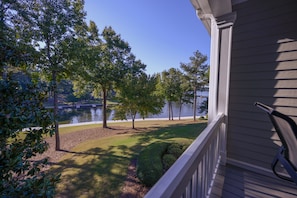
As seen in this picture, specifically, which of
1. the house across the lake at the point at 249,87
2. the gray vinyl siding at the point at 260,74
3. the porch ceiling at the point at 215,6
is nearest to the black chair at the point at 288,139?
the house across the lake at the point at 249,87

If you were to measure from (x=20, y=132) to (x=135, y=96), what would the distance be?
9.76m

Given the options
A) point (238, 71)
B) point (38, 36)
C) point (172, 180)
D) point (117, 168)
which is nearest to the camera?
point (172, 180)

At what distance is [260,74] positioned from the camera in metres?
2.17

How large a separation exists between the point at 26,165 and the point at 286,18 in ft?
10.5

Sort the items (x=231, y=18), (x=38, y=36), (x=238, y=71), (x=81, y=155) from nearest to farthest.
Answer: (x=231, y=18), (x=238, y=71), (x=38, y=36), (x=81, y=155)

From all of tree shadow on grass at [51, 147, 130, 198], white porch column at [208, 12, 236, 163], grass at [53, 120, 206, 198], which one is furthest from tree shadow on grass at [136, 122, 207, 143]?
white porch column at [208, 12, 236, 163]

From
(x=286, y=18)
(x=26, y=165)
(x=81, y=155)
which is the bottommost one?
(x=81, y=155)

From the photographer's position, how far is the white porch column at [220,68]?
2.17m

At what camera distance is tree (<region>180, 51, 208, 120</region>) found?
54.0 feet

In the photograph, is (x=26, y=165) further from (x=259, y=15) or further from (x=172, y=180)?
(x=259, y=15)

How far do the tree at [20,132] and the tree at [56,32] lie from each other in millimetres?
6084

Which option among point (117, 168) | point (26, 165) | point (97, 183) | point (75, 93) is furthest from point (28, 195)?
point (75, 93)

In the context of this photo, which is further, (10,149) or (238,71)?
(238,71)

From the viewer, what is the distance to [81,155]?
25.3ft
